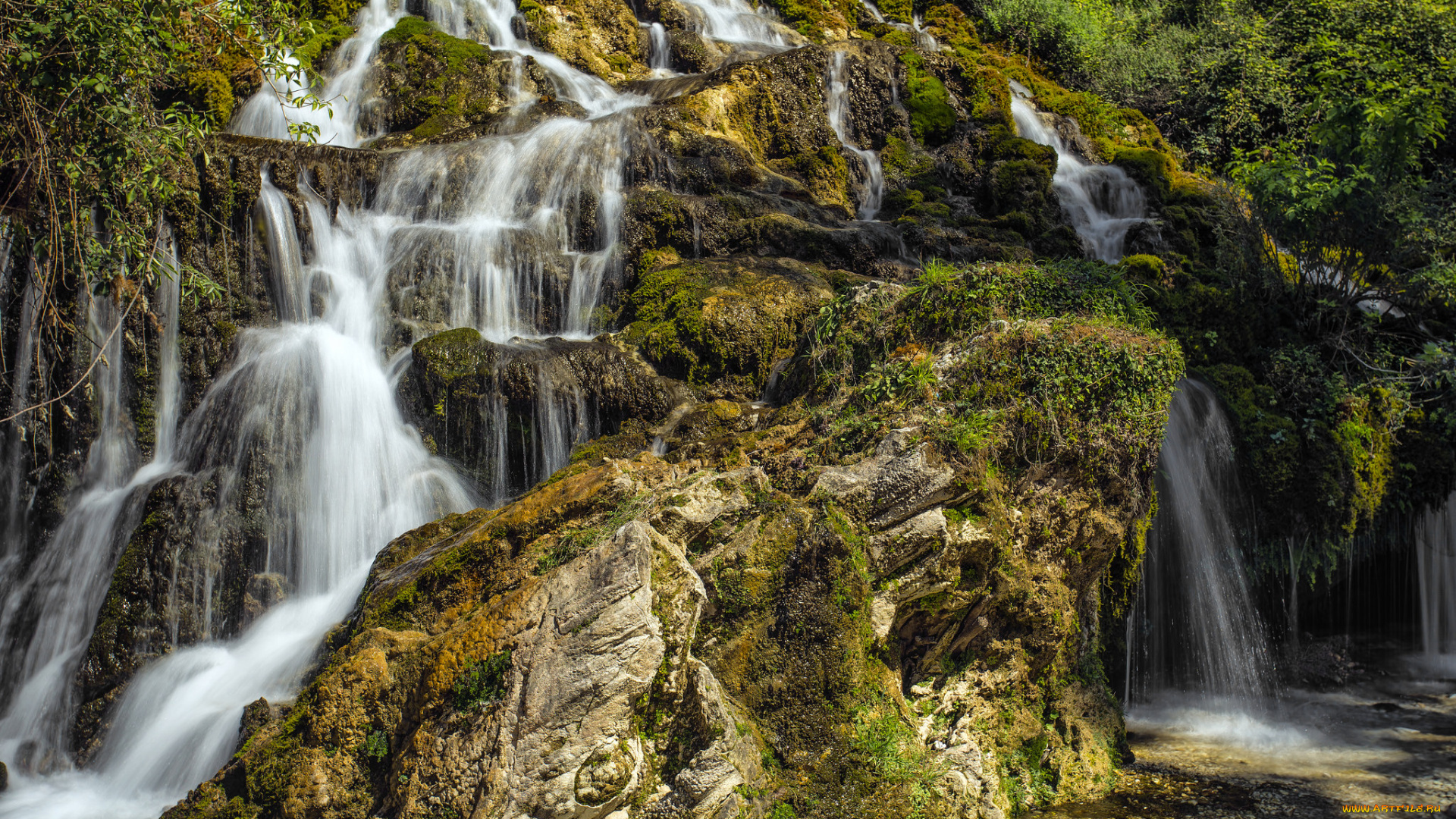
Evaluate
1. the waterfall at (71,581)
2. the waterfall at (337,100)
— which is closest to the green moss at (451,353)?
the waterfall at (71,581)

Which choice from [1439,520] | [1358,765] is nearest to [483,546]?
[1358,765]

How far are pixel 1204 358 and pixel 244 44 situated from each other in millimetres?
10381

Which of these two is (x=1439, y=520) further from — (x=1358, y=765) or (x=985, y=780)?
(x=985, y=780)

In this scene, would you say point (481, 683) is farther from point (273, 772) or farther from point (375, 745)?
point (273, 772)

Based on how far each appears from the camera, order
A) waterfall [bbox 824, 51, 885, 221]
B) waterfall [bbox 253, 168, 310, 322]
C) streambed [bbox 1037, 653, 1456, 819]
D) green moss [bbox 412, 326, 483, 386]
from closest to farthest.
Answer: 1. streambed [bbox 1037, 653, 1456, 819]
2. green moss [bbox 412, 326, 483, 386]
3. waterfall [bbox 253, 168, 310, 322]
4. waterfall [bbox 824, 51, 885, 221]

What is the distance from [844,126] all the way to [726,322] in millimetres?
9624

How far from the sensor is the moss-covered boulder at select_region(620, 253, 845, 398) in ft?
32.2

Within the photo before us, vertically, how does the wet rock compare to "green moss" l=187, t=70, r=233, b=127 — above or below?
below

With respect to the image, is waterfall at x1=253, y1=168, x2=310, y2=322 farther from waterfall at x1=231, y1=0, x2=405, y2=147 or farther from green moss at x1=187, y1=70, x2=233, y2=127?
green moss at x1=187, y1=70, x2=233, y2=127

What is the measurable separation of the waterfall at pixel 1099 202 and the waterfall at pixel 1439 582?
591 cm

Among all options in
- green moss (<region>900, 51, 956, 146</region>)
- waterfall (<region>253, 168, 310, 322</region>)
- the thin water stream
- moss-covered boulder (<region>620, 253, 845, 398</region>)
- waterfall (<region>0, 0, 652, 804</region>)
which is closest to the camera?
waterfall (<region>0, 0, 652, 804</region>)

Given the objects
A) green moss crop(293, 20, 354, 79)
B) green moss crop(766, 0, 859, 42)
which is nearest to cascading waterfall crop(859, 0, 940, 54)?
green moss crop(766, 0, 859, 42)

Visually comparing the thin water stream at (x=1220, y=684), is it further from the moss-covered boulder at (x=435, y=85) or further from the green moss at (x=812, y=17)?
the green moss at (x=812, y=17)

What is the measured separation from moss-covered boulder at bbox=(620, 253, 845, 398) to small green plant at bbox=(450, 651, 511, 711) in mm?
5027
